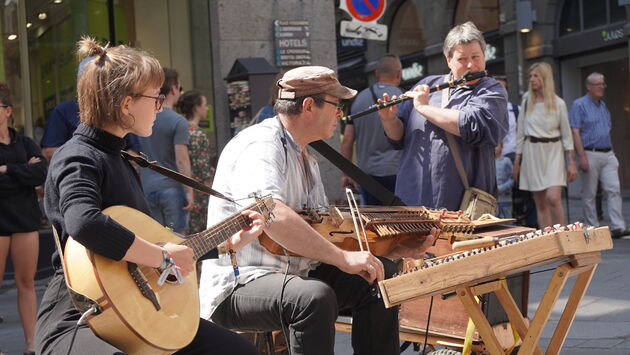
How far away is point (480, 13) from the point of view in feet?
73.7

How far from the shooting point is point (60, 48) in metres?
10.2

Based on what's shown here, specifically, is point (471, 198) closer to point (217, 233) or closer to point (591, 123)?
point (217, 233)

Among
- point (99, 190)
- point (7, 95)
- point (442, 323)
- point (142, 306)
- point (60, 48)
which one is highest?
point (60, 48)

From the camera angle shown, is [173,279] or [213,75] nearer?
[173,279]

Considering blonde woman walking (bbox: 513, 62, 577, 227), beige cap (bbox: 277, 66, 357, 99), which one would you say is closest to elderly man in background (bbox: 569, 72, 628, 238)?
blonde woman walking (bbox: 513, 62, 577, 227)

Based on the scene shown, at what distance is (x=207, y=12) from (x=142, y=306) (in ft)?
25.1

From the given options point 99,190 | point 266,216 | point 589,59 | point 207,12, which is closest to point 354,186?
point 207,12

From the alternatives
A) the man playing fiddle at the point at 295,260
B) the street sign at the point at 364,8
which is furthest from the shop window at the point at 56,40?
the man playing fiddle at the point at 295,260

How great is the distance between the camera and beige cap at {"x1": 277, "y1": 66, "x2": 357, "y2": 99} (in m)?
3.83

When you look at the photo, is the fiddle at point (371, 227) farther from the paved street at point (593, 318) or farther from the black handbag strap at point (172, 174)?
the paved street at point (593, 318)

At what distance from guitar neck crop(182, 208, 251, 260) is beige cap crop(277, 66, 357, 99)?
2.20ft

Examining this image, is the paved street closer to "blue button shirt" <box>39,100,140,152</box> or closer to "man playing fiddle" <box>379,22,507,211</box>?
"man playing fiddle" <box>379,22,507,211</box>

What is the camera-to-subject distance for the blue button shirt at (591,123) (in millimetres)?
10602

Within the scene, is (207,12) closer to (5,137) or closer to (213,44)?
(213,44)
